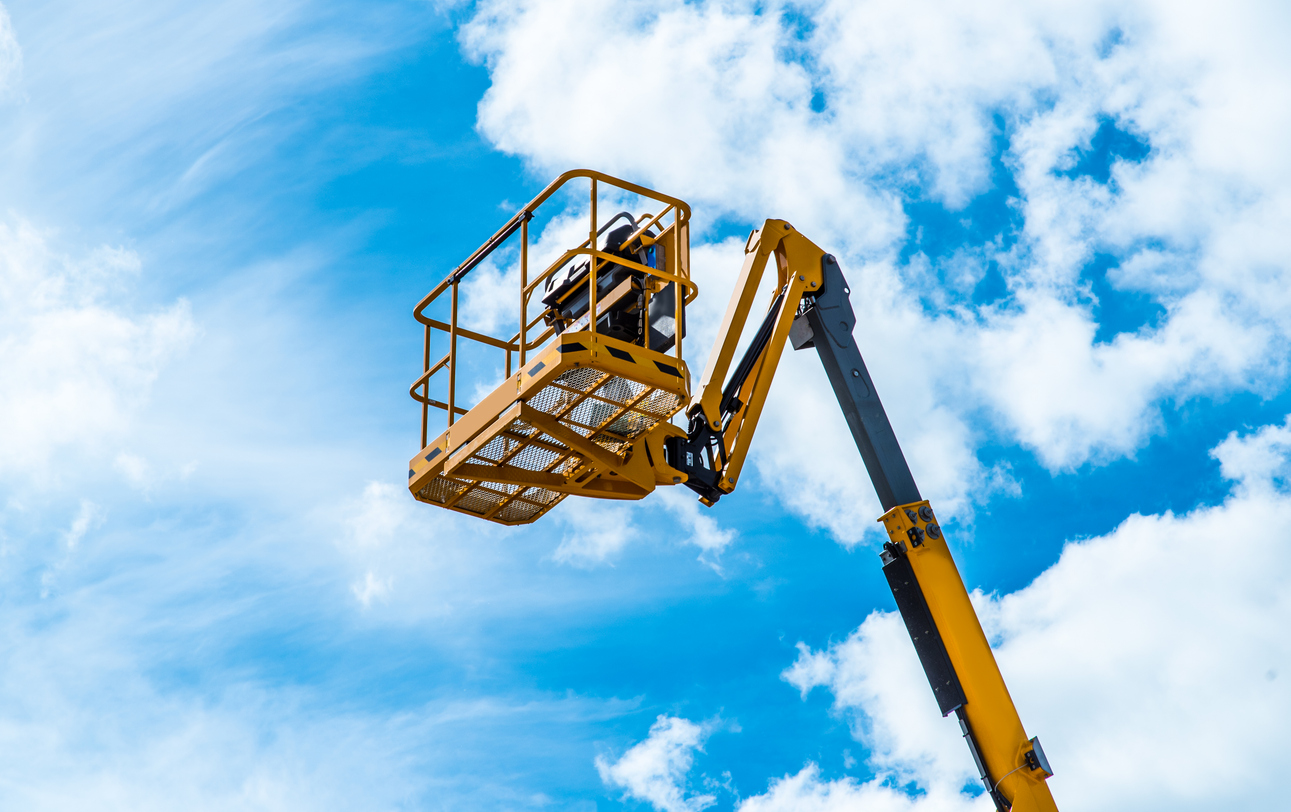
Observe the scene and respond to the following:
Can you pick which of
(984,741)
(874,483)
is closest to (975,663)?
(984,741)

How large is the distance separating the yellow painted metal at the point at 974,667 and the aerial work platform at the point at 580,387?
7.75 feet

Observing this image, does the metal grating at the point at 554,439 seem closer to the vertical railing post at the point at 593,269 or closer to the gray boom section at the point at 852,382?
the vertical railing post at the point at 593,269

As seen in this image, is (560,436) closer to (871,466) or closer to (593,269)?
(593,269)

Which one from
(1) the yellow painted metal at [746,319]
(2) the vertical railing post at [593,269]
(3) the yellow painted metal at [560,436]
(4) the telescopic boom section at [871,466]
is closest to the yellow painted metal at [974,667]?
(4) the telescopic boom section at [871,466]

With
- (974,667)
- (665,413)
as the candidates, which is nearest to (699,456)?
(665,413)

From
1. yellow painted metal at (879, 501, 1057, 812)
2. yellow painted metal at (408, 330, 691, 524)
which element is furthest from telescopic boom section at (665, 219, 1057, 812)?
yellow painted metal at (408, 330, 691, 524)

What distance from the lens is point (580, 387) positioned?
1034 centimetres

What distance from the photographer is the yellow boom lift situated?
414 inches

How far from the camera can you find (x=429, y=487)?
11.6 meters

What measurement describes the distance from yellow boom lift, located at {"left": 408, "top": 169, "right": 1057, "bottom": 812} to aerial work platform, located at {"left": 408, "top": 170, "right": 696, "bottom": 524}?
17 mm

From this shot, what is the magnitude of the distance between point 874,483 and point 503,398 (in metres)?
3.53

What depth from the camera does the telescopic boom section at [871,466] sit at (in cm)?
1073

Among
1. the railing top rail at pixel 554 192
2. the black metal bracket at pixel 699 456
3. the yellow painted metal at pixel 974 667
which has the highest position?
the railing top rail at pixel 554 192

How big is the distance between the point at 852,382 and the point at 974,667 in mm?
2791
